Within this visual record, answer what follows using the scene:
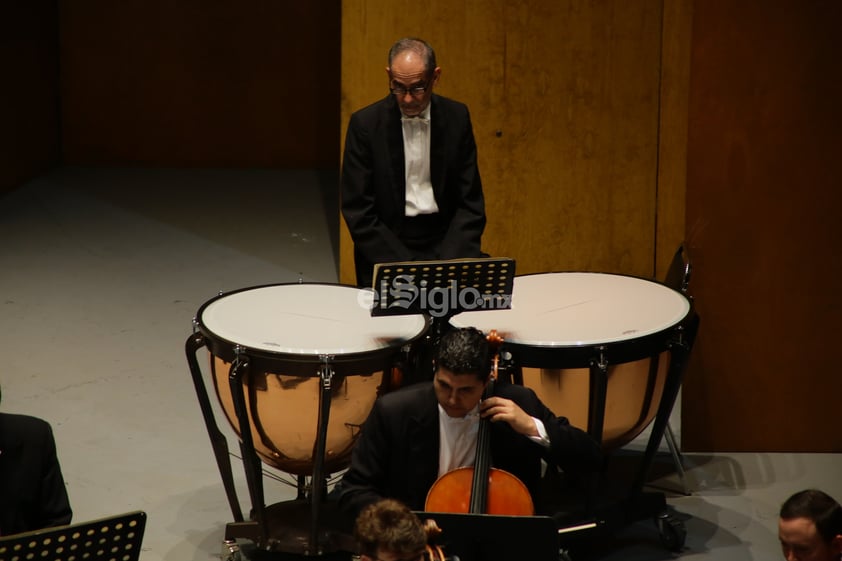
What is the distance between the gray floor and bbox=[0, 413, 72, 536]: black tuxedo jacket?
864 mm

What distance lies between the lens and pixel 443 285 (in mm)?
3564

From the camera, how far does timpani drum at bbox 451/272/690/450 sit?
12.1ft

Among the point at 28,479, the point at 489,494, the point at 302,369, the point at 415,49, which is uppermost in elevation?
the point at 415,49

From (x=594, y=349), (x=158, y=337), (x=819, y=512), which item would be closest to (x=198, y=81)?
(x=158, y=337)

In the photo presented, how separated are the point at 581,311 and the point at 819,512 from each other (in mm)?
1369

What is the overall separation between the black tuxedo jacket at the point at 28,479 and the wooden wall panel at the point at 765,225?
2422mm

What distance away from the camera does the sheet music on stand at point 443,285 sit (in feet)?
11.5

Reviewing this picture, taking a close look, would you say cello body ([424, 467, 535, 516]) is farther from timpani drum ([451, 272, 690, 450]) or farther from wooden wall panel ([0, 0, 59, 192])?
wooden wall panel ([0, 0, 59, 192])

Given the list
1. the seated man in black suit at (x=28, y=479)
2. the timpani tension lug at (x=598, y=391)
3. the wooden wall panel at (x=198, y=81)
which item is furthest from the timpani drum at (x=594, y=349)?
the wooden wall panel at (x=198, y=81)

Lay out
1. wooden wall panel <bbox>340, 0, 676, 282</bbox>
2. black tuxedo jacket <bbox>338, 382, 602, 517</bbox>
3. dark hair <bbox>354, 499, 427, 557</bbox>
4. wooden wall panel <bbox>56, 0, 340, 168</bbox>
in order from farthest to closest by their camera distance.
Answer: wooden wall panel <bbox>56, 0, 340, 168</bbox> → wooden wall panel <bbox>340, 0, 676, 282</bbox> → black tuxedo jacket <bbox>338, 382, 602, 517</bbox> → dark hair <bbox>354, 499, 427, 557</bbox>

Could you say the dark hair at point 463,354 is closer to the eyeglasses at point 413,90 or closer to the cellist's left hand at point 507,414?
the cellist's left hand at point 507,414

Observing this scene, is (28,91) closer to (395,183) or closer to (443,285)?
(395,183)

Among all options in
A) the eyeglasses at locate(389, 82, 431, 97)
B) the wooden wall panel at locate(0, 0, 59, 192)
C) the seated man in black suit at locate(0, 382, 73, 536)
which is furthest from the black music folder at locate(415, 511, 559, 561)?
the wooden wall panel at locate(0, 0, 59, 192)

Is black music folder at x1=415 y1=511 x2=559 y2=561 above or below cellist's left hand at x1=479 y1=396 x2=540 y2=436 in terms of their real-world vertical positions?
below
